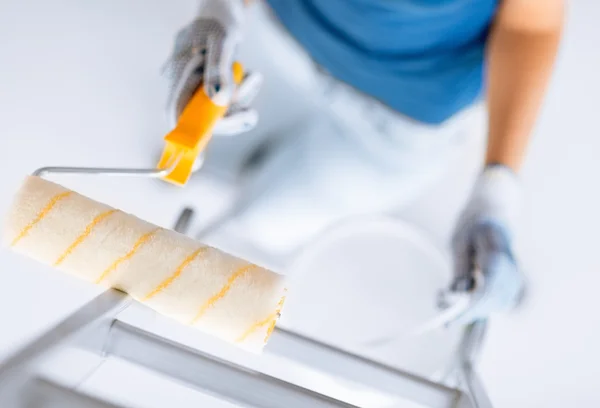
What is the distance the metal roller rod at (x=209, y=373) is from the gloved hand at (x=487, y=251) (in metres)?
0.37

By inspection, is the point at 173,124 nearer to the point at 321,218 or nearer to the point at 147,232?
the point at 147,232

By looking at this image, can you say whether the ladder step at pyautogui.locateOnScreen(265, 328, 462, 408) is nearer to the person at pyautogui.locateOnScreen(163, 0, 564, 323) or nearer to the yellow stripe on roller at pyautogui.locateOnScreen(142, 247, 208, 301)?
the yellow stripe on roller at pyautogui.locateOnScreen(142, 247, 208, 301)

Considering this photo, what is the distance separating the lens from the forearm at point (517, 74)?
84 centimetres

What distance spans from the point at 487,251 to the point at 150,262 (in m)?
0.51

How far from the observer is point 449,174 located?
52.8 inches

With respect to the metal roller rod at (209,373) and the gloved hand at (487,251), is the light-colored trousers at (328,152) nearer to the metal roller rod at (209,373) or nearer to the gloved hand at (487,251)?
the gloved hand at (487,251)

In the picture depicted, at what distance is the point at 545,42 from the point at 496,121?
0.14 meters

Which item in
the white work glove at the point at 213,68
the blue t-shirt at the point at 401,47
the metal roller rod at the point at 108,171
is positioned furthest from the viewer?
the blue t-shirt at the point at 401,47

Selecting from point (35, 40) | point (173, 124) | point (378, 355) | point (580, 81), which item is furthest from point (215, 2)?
point (580, 81)

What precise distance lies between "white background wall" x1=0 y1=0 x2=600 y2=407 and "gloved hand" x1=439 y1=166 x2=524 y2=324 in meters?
0.40

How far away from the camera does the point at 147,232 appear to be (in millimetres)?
390

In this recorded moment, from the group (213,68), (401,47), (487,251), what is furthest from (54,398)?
(401,47)

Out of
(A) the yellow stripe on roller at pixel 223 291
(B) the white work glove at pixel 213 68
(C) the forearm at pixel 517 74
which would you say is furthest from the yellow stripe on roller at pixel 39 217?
(C) the forearm at pixel 517 74

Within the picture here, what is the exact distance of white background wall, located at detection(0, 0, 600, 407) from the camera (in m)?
1.15
